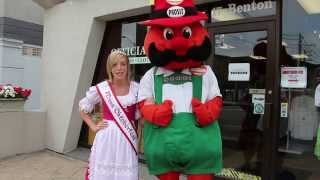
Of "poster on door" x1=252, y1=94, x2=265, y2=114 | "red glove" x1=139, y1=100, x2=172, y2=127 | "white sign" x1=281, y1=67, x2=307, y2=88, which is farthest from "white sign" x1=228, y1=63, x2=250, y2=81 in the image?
"red glove" x1=139, y1=100, x2=172, y2=127

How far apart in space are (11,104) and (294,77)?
5313 mm

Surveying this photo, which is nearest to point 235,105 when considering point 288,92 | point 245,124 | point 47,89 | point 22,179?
point 245,124

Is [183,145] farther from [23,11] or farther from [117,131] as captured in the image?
[23,11]

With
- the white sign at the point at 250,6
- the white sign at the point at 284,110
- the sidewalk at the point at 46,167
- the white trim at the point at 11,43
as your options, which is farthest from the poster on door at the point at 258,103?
the white trim at the point at 11,43

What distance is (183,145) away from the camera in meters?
3.46

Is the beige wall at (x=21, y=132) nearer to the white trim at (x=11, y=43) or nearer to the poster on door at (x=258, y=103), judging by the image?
the white trim at (x=11, y=43)

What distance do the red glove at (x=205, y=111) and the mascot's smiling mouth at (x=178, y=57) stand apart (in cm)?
33

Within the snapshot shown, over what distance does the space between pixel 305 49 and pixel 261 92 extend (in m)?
0.75

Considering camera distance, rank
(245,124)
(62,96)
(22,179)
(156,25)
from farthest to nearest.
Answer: (62,96), (22,179), (245,124), (156,25)

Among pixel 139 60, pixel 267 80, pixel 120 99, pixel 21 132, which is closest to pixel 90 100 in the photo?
pixel 120 99

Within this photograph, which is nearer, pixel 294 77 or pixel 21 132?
pixel 294 77

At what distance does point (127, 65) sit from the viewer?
3.94m

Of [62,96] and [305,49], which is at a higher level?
[305,49]

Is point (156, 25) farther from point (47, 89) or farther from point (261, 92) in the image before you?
point (47, 89)
